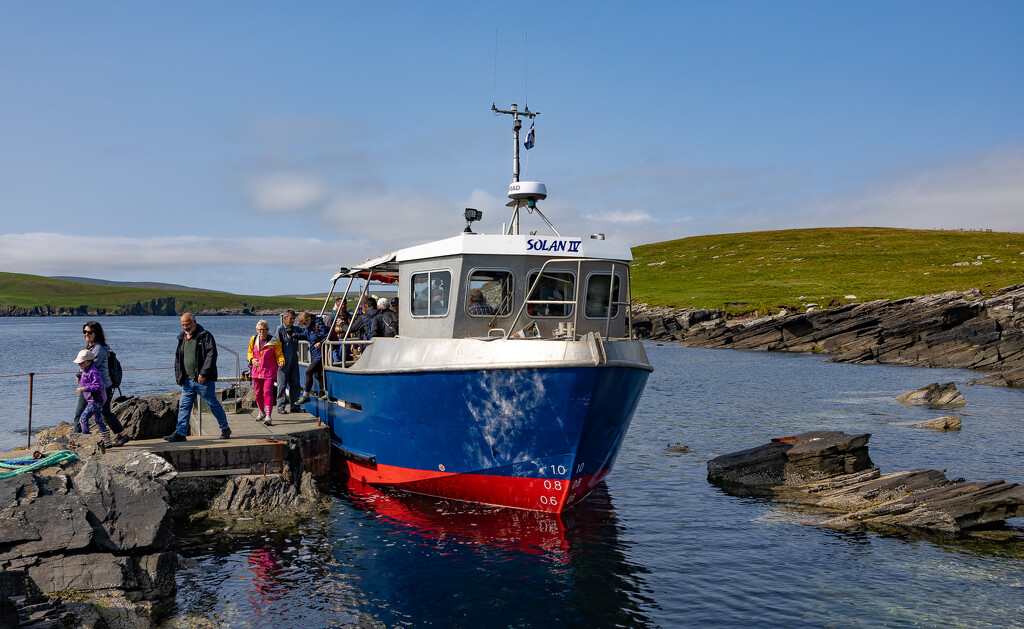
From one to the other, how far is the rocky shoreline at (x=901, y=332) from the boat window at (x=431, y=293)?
3420 cm

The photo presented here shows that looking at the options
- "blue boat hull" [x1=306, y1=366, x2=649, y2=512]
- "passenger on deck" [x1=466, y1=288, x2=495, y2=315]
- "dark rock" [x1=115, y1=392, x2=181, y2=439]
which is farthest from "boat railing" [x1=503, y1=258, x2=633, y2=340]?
"dark rock" [x1=115, y1=392, x2=181, y2=439]

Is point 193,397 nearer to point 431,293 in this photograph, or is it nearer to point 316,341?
point 431,293

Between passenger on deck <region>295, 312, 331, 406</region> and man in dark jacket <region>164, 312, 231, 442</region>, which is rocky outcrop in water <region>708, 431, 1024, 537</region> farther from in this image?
man in dark jacket <region>164, 312, 231, 442</region>

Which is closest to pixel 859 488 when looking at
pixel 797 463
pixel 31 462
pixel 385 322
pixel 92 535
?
pixel 797 463

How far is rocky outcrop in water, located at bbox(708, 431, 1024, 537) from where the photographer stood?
1244 centimetres

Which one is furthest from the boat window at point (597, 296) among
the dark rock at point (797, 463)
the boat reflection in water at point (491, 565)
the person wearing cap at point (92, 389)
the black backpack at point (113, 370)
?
the person wearing cap at point (92, 389)

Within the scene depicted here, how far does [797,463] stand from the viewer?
1588 centimetres

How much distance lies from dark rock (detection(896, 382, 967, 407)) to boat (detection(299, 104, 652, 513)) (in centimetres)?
2153

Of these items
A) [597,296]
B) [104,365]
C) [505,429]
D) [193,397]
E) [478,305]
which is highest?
[597,296]

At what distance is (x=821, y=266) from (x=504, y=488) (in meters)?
89.9

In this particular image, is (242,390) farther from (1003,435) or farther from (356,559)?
(1003,435)

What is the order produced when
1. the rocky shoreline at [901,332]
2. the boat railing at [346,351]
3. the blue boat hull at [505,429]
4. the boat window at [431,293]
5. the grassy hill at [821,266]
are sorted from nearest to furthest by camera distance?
the blue boat hull at [505,429], the boat window at [431,293], the boat railing at [346,351], the rocky shoreline at [901,332], the grassy hill at [821,266]

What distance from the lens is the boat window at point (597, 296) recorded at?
13156mm

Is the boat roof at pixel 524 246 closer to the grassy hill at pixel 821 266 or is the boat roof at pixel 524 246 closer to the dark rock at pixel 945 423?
the dark rock at pixel 945 423
